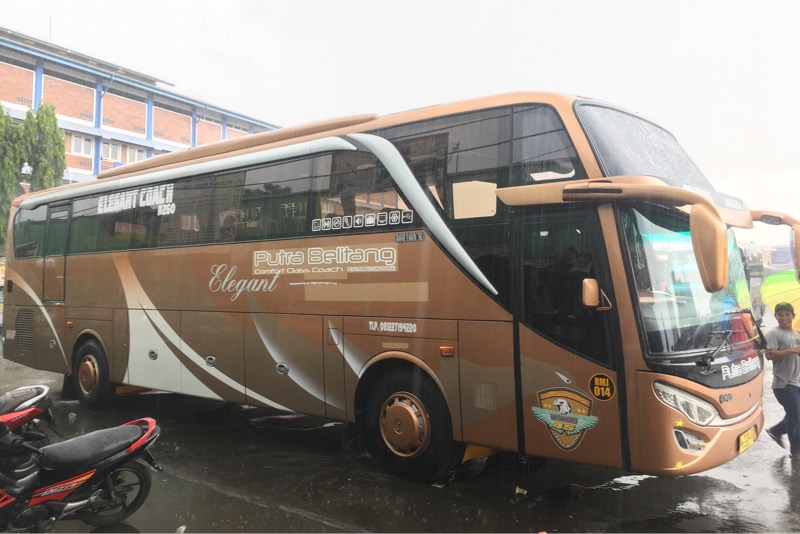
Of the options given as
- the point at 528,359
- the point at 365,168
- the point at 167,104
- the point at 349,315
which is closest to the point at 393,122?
the point at 365,168

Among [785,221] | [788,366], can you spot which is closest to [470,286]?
[785,221]

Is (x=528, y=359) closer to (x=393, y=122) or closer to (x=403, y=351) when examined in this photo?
(x=403, y=351)

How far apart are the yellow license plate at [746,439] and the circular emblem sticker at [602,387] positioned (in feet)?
3.61

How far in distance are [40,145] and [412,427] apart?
1106 inches

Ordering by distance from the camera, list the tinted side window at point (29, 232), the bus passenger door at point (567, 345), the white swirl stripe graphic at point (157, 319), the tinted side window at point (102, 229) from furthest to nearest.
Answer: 1. the tinted side window at point (29, 232)
2. the tinted side window at point (102, 229)
3. the white swirl stripe graphic at point (157, 319)
4. the bus passenger door at point (567, 345)

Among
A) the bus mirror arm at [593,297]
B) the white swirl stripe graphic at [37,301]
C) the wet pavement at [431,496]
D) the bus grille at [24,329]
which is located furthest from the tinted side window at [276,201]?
the bus grille at [24,329]

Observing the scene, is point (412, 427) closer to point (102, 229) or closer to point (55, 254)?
point (102, 229)

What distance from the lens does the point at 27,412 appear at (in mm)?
4340

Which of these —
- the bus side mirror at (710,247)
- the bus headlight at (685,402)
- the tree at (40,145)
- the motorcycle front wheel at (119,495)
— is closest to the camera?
the bus side mirror at (710,247)

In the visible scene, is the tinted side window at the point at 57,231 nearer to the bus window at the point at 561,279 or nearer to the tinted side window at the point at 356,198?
the tinted side window at the point at 356,198

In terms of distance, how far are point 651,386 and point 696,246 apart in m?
1.01

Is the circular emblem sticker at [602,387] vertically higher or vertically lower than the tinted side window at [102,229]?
lower

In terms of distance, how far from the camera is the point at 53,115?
1059 inches

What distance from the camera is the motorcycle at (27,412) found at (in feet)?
13.9
